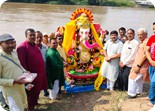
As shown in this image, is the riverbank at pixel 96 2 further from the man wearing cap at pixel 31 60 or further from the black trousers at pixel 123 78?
the man wearing cap at pixel 31 60

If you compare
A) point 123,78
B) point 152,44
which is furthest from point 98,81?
point 152,44

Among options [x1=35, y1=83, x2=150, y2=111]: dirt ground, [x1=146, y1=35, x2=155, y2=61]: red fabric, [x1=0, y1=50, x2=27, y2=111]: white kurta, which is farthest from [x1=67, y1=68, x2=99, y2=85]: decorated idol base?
[x1=0, y1=50, x2=27, y2=111]: white kurta

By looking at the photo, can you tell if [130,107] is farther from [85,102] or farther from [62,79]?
[62,79]

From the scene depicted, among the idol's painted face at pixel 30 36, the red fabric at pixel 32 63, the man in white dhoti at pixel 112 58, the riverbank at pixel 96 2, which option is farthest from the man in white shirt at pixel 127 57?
the riverbank at pixel 96 2

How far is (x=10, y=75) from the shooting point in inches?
128

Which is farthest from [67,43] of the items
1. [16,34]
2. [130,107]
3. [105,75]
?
[16,34]

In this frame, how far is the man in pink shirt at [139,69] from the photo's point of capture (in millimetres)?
4477

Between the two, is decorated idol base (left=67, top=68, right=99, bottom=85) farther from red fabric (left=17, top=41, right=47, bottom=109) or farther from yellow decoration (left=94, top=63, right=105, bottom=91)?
red fabric (left=17, top=41, right=47, bottom=109)

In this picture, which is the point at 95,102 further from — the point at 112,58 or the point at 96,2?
the point at 96,2

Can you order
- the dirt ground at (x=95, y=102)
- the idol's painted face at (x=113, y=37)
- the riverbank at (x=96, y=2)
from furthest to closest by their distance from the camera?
the riverbank at (x=96, y=2) → the idol's painted face at (x=113, y=37) → the dirt ground at (x=95, y=102)

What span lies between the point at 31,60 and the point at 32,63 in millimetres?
51

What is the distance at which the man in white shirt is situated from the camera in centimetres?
475

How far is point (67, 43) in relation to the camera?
17.7ft

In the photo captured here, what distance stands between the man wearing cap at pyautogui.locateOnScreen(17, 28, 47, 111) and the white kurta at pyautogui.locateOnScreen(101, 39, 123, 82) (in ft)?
4.49
